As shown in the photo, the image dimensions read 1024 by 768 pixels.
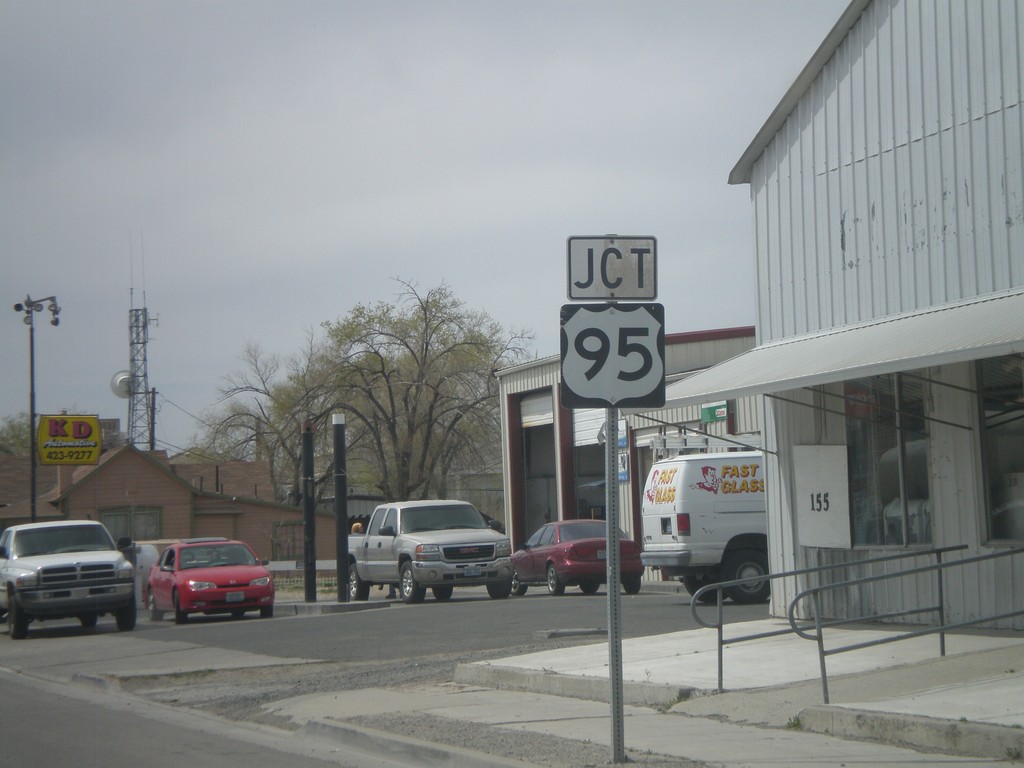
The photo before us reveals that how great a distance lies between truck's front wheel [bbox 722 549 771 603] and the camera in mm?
19680

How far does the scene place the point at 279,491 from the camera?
230 ft

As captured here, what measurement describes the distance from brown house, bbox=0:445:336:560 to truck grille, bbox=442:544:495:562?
32590 mm

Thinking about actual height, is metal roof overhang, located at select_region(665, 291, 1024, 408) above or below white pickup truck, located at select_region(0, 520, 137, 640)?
above

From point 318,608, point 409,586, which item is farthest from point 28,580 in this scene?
point 409,586

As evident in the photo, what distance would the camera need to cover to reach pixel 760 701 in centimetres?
938

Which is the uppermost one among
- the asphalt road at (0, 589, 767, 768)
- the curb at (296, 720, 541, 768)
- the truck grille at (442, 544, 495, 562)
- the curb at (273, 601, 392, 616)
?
the truck grille at (442, 544, 495, 562)

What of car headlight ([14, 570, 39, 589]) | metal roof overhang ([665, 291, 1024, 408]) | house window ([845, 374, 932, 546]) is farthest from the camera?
car headlight ([14, 570, 39, 589])

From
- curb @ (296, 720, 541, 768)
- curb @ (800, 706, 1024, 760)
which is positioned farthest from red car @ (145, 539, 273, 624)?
curb @ (800, 706, 1024, 760)

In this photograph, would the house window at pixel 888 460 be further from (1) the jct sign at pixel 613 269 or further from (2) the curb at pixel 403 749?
(2) the curb at pixel 403 749

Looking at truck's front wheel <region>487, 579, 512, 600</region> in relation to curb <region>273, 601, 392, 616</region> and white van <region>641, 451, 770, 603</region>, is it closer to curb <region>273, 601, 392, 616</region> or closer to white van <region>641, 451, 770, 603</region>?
curb <region>273, 601, 392, 616</region>

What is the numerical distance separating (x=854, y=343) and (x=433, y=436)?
39.9m

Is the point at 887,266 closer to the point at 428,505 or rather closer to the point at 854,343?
the point at 854,343

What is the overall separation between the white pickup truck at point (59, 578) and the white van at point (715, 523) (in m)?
9.20

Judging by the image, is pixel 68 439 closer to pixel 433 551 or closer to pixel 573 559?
pixel 433 551
